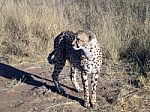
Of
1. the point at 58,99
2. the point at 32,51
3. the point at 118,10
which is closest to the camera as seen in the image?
the point at 58,99

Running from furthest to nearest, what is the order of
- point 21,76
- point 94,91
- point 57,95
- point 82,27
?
point 82,27
point 21,76
point 57,95
point 94,91

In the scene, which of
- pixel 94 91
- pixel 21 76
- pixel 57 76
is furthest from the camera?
pixel 21 76

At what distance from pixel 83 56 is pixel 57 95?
92 cm

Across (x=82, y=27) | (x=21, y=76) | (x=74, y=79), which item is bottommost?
(x=21, y=76)

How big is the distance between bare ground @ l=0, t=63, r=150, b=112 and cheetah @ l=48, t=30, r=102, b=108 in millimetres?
179

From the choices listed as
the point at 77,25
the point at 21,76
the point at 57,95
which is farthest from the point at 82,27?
the point at 57,95

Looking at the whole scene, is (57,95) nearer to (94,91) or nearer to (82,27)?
(94,91)

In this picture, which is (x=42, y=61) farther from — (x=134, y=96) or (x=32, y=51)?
(x=134, y=96)

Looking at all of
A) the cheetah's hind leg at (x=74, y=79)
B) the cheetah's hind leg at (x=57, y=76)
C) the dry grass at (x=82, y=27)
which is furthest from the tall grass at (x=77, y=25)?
the cheetah's hind leg at (x=57, y=76)

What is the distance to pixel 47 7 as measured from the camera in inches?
328

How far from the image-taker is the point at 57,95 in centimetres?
543

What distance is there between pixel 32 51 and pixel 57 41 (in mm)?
1845

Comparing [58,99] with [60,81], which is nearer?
[58,99]

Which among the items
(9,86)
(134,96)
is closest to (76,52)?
(134,96)
